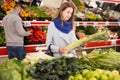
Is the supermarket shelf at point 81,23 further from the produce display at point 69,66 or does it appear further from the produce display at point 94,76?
the produce display at point 94,76

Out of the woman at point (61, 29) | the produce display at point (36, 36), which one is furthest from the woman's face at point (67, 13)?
the produce display at point (36, 36)

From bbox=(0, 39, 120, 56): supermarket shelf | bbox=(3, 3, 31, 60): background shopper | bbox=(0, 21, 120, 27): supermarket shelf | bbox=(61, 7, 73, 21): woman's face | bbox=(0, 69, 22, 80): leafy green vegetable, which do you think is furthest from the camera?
bbox=(0, 21, 120, 27): supermarket shelf

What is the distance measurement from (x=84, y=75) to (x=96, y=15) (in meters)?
6.83

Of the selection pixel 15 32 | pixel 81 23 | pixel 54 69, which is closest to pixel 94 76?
pixel 54 69

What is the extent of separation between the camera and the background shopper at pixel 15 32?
579 cm

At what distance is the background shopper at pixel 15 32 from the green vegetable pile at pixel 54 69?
339 centimetres

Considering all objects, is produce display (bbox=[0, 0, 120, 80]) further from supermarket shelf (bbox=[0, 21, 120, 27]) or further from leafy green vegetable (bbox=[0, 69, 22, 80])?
supermarket shelf (bbox=[0, 21, 120, 27])

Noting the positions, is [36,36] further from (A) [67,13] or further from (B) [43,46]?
(A) [67,13]

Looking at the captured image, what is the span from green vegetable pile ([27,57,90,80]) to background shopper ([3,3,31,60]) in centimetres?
339

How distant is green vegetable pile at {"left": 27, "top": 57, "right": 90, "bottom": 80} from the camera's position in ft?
7.69

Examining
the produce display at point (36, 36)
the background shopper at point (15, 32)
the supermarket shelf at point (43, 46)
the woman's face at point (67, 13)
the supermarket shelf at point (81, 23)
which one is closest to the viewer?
the woman's face at point (67, 13)

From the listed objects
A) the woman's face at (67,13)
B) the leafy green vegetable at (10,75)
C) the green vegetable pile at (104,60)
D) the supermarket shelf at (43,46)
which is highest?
the woman's face at (67,13)

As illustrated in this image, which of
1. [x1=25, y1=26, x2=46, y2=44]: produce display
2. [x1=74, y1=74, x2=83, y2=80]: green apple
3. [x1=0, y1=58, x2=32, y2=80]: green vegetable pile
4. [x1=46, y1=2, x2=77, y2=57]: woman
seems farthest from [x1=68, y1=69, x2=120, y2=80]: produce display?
[x1=25, y1=26, x2=46, y2=44]: produce display

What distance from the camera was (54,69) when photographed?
240cm
